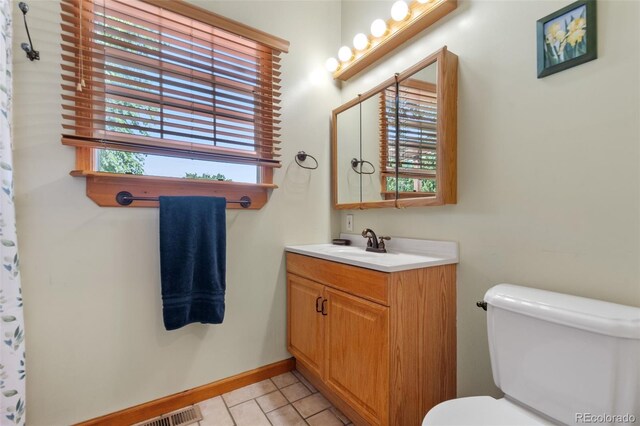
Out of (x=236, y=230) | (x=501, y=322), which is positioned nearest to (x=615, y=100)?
(x=501, y=322)

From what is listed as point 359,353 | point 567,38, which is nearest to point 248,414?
point 359,353

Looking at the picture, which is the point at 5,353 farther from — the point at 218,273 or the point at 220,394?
the point at 220,394

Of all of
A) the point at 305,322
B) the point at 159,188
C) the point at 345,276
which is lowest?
the point at 305,322

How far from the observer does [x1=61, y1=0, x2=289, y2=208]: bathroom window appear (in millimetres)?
1343

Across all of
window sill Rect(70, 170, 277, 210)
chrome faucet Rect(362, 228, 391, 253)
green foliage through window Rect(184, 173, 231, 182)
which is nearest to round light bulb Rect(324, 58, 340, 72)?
window sill Rect(70, 170, 277, 210)

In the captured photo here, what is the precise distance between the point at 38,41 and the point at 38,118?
344 millimetres

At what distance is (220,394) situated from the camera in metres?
1.69

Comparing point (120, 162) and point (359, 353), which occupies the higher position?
point (120, 162)

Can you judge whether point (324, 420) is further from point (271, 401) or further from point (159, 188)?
point (159, 188)

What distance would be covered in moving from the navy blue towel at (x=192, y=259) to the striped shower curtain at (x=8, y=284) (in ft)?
1.67

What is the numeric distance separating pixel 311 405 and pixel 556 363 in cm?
121

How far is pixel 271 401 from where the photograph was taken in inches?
63.8

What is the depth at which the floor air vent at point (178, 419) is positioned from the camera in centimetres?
146

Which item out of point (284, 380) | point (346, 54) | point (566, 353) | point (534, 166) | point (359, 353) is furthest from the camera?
point (346, 54)
